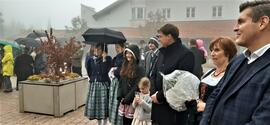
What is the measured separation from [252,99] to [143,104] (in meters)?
2.69

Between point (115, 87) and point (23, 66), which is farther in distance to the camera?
point (23, 66)

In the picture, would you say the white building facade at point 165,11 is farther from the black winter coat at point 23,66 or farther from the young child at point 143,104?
the young child at point 143,104

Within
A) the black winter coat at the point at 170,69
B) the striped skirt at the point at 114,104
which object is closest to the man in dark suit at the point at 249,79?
the black winter coat at the point at 170,69

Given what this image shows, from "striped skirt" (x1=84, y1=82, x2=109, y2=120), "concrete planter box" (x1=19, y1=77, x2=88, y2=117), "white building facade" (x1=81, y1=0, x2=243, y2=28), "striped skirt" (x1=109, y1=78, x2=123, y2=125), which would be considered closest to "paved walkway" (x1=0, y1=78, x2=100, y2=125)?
"concrete planter box" (x1=19, y1=77, x2=88, y2=117)

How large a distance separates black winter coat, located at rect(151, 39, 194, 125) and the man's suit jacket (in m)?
1.44

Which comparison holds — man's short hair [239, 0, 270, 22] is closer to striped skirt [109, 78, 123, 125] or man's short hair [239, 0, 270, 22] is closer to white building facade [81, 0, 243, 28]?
striped skirt [109, 78, 123, 125]

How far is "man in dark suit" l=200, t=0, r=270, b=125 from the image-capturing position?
168 centimetres

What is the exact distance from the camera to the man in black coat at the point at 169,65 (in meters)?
3.33

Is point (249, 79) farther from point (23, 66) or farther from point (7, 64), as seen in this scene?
point (7, 64)

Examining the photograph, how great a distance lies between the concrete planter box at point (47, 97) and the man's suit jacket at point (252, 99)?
5.49 m

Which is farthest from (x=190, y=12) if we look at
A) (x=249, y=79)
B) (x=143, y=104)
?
(x=249, y=79)

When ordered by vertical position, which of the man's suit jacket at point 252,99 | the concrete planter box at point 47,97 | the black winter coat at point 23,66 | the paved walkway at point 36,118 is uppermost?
the man's suit jacket at point 252,99

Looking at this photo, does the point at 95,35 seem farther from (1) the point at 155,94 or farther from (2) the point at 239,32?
(2) the point at 239,32

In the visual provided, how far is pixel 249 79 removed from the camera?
1742 mm
